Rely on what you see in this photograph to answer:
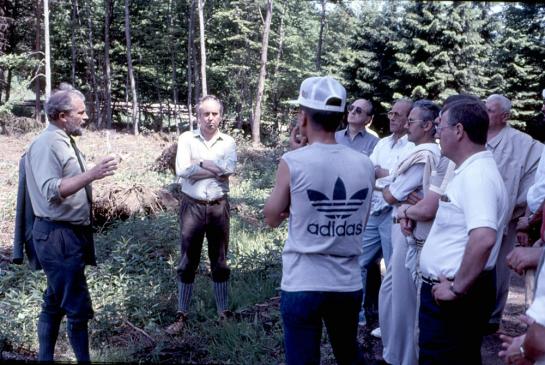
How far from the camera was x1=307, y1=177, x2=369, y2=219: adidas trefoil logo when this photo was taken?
7.96 ft

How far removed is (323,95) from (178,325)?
2.95m

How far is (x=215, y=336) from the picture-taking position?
4.43 meters

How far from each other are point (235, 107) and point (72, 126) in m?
27.6

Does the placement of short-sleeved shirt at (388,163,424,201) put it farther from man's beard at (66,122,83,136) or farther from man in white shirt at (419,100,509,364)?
man's beard at (66,122,83,136)

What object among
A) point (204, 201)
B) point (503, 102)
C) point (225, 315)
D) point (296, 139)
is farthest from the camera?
point (225, 315)

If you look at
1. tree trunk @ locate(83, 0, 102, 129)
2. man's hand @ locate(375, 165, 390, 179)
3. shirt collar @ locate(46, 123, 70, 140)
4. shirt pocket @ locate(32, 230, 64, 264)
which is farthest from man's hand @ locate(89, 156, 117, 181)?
tree trunk @ locate(83, 0, 102, 129)

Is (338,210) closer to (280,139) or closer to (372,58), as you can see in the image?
(372,58)

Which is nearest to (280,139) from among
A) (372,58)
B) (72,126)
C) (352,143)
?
(372,58)

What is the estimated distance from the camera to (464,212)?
2.38m

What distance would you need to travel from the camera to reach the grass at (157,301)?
4.29 meters

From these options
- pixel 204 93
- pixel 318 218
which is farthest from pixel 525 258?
pixel 204 93

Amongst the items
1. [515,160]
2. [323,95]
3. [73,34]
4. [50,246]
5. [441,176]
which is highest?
[73,34]

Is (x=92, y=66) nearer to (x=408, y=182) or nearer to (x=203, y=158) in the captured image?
(x=203, y=158)

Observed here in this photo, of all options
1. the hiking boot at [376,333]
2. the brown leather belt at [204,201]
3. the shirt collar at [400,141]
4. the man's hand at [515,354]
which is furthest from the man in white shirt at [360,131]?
the man's hand at [515,354]
